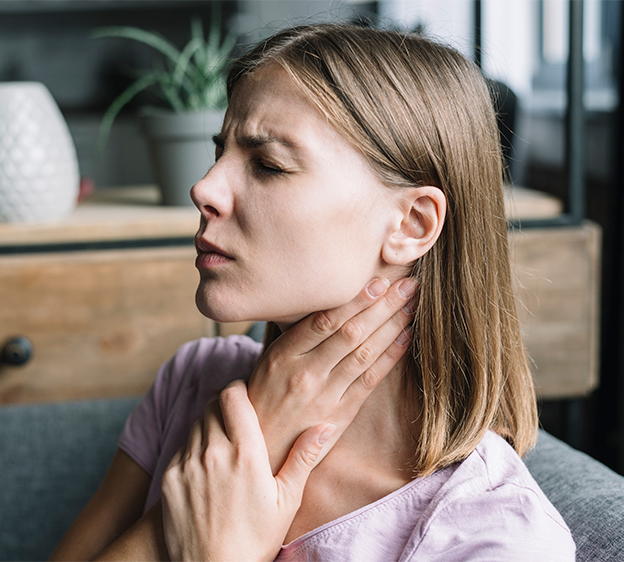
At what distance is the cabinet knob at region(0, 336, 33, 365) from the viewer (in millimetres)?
1328

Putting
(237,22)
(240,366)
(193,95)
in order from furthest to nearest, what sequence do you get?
(237,22), (193,95), (240,366)

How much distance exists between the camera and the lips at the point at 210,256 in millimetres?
701

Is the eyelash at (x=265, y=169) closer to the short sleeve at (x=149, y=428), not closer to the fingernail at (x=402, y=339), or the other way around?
the fingernail at (x=402, y=339)

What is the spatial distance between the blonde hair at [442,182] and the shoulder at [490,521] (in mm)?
39

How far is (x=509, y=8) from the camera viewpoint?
91.7 inches

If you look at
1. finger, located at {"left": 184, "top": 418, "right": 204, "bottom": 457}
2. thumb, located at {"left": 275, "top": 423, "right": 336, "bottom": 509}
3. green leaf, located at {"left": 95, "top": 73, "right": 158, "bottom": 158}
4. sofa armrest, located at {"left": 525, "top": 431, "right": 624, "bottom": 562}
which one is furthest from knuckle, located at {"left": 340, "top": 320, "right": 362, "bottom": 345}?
green leaf, located at {"left": 95, "top": 73, "right": 158, "bottom": 158}

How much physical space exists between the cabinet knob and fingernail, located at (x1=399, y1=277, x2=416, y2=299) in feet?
A: 3.00

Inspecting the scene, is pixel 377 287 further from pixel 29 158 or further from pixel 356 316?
pixel 29 158

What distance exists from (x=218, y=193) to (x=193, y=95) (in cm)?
88

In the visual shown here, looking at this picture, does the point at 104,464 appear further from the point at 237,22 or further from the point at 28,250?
the point at 237,22

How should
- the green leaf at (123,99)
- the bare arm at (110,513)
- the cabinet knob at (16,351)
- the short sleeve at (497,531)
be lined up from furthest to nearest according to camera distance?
the green leaf at (123,99)
the cabinet knob at (16,351)
the bare arm at (110,513)
the short sleeve at (497,531)

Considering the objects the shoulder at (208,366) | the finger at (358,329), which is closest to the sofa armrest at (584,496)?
the finger at (358,329)

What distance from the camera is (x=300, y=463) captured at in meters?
0.72

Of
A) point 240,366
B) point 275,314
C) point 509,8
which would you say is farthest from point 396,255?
point 509,8
